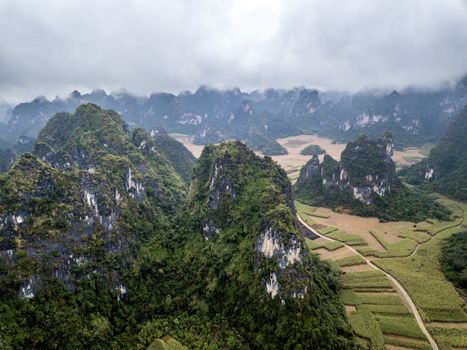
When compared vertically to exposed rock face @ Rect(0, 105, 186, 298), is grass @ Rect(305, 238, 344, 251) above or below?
below

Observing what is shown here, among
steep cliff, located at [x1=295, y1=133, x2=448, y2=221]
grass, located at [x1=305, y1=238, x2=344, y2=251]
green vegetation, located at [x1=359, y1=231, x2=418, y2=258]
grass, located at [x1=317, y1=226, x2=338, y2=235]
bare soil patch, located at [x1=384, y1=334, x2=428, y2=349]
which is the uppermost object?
steep cliff, located at [x1=295, y1=133, x2=448, y2=221]

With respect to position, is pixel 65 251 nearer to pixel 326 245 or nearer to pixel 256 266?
pixel 256 266

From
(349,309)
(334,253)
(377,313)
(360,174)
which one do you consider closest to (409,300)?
(377,313)

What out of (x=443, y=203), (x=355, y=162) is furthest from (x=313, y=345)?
(x=443, y=203)

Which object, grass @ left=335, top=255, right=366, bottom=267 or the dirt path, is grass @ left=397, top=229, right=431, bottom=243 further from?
grass @ left=335, top=255, right=366, bottom=267

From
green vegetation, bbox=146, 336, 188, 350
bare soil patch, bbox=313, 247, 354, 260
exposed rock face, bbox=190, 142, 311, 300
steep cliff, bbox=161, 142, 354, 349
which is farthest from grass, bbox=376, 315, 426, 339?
green vegetation, bbox=146, 336, 188, 350

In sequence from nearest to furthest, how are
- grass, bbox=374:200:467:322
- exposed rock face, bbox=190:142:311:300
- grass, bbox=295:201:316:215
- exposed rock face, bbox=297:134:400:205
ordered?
1. exposed rock face, bbox=190:142:311:300
2. grass, bbox=374:200:467:322
3. grass, bbox=295:201:316:215
4. exposed rock face, bbox=297:134:400:205

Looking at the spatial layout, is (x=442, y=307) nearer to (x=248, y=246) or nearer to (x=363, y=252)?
(x=363, y=252)

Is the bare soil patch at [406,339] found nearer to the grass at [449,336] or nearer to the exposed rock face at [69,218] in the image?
the grass at [449,336]

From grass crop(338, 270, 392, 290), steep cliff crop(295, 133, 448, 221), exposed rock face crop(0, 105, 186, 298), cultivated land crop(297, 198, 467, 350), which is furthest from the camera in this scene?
steep cliff crop(295, 133, 448, 221)
